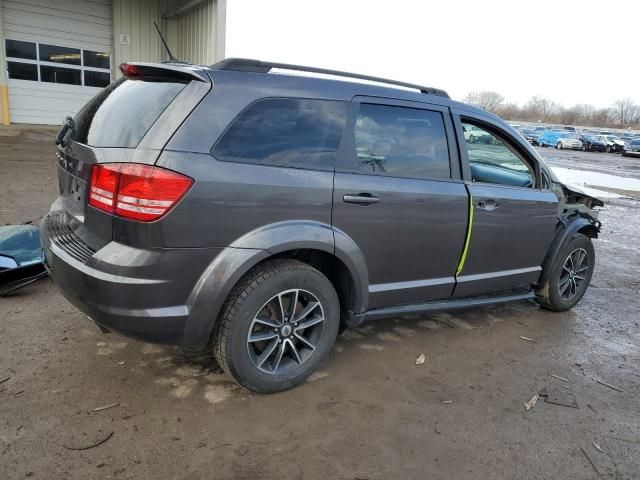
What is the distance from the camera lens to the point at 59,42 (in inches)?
548

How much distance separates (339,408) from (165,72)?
214cm

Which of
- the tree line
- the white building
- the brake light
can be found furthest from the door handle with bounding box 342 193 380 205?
the tree line

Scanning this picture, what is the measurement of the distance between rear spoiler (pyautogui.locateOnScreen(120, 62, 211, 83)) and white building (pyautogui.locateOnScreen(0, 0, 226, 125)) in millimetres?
10865

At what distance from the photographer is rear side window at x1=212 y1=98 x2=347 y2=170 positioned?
2645 millimetres

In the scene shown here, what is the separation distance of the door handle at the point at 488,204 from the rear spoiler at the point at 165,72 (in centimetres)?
212

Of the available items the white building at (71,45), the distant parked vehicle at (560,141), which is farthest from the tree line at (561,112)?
the white building at (71,45)

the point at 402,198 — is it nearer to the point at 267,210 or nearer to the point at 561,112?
the point at 267,210

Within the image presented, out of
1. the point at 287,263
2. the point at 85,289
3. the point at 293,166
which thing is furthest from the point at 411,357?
the point at 85,289

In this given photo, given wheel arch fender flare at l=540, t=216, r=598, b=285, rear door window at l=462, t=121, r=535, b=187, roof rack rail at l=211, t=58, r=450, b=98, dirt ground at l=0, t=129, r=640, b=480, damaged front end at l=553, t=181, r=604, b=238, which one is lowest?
dirt ground at l=0, t=129, r=640, b=480

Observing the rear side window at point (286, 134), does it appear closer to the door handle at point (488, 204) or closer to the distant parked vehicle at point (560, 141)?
the door handle at point (488, 204)

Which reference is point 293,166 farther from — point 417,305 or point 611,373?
point 611,373

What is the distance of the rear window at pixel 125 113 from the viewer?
258 centimetres

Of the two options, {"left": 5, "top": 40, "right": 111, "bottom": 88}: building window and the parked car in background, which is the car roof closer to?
{"left": 5, "top": 40, "right": 111, "bottom": 88}: building window

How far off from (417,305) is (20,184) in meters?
7.02
